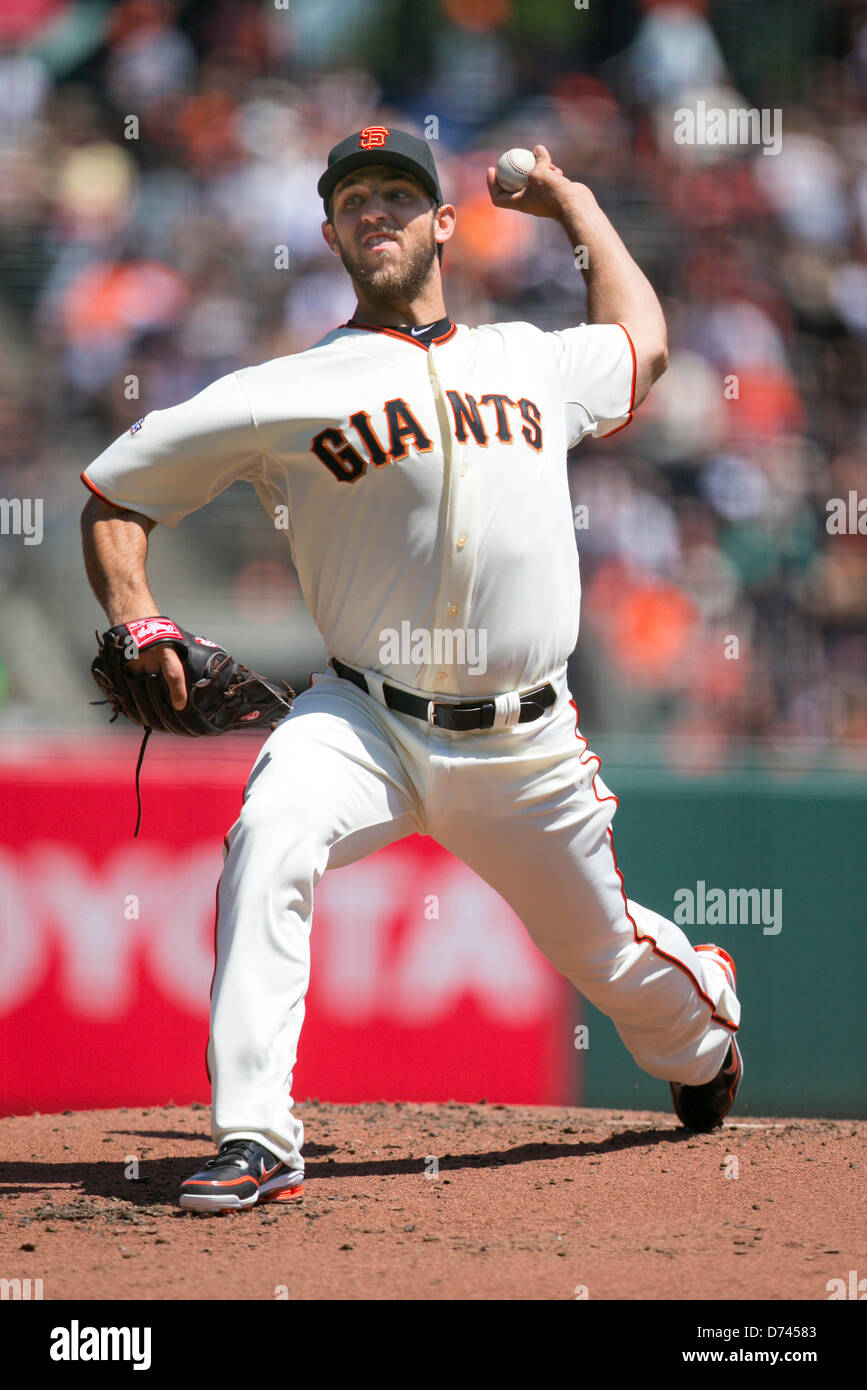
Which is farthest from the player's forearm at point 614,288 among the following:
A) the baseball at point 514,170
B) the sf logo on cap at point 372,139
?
the sf logo on cap at point 372,139

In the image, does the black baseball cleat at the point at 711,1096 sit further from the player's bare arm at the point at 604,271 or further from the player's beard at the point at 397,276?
the player's beard at the point at 397,276

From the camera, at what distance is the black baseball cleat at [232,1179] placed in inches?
98.8

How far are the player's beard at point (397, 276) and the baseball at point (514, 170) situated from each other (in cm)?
47

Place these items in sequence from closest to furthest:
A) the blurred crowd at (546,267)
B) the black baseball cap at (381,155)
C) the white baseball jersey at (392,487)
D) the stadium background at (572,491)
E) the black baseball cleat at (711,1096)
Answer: the white baseball jersey at (392,487) < the black baseball cap at (381,155) < the black baseball cleat at (711,1096) < the stadium background at (572,491) < the blurred crowd at (546,267)

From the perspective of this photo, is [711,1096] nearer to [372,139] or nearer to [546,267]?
[372,139]

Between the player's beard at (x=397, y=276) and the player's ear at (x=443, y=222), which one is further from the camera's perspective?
the player's ear at (x=443, y=222)

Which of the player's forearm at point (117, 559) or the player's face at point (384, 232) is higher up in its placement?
the player's face at point (384, 232)

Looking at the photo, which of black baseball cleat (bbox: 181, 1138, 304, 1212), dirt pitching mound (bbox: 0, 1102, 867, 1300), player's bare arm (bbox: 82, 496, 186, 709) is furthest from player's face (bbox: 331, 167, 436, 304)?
dirt pitching mound (bbox: 0, 1102, 867, 1300)

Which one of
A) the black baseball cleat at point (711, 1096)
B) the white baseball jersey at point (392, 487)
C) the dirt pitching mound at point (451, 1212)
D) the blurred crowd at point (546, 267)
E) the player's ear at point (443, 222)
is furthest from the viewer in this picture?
the blurred crowd at point (546, 267)

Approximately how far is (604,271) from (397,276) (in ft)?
1.99

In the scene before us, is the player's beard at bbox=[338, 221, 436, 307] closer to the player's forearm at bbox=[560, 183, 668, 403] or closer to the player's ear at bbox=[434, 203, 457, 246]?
the player's ear at bbox=[434, 203, 457, 246]

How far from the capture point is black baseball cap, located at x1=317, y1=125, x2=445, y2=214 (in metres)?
3.02

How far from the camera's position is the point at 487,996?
4137mm

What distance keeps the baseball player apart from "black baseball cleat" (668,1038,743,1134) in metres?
0.41
